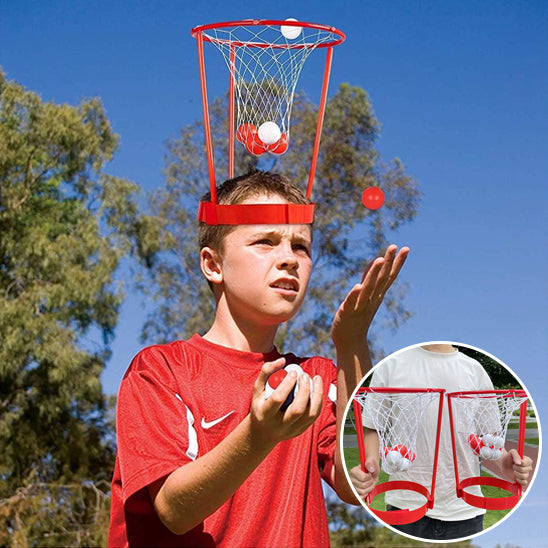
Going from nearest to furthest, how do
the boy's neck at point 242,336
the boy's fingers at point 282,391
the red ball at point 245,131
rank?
1. the boy's fingers at point 282,391
2. the boy's neck at point 242,336
3. the red ball at point 245,131

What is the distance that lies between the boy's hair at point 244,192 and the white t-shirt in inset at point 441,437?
482 mm

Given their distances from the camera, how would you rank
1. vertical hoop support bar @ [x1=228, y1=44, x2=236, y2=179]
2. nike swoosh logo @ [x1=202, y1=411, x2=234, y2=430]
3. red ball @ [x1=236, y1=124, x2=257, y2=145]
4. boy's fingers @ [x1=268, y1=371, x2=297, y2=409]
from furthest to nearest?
red ball @ [x1=236, y1=124, x2=257, y2=145] → vertical hoop support bar @ [x1=228, y1=44, x2=236, y2=179] → nike swoosh logo @ [x1=202, y1=411, x2=234, y2=430] → boy's fingers @ [x1=268, y1=371, x2=297, y2=409]

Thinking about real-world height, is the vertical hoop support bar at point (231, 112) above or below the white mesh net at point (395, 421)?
above

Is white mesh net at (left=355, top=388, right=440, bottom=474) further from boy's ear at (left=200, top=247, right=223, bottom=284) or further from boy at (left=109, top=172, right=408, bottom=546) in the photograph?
boy's ear at (left=200, top=247, right=223, bottom=284)

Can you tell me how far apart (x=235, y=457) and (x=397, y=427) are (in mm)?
530

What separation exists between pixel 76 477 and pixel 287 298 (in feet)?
40.7

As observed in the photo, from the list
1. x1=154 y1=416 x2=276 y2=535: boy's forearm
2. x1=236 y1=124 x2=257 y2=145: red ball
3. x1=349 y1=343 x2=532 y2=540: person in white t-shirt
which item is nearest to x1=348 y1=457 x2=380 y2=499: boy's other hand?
x1=349 y1=343 x2=532 y2=540: person in white t-shirt

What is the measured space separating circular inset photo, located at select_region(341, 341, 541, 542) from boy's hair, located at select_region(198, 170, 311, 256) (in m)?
0.48

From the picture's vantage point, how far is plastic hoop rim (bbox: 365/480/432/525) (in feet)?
7.11

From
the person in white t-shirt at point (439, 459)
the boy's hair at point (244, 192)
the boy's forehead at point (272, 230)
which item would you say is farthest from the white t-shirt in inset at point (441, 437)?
the boy's hair at point (244, 192)

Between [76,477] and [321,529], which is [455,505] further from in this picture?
[76,477]

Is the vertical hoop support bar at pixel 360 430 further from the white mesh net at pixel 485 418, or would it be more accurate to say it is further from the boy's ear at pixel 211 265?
the boy's ear at pixel 211 265

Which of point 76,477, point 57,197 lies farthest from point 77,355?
point 57,197

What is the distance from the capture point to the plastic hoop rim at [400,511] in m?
2.17
